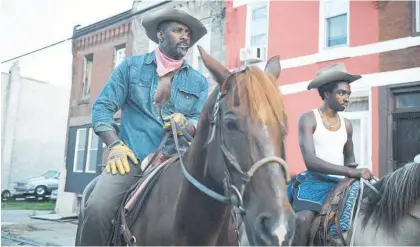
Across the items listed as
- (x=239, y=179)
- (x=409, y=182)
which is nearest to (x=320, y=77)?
(x=409, y=182)

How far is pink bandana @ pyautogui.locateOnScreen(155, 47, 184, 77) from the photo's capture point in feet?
9.59

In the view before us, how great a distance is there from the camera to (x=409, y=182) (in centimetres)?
345

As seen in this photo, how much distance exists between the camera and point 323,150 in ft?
12.8

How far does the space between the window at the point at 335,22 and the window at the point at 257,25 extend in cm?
181

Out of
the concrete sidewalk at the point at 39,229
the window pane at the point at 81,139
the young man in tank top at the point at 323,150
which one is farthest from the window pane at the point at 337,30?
the window pane at the point at 81,139

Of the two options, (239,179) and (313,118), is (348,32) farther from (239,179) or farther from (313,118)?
(239,179)

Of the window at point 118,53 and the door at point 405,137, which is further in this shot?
the window at point 118,53

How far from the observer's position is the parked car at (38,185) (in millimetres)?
20000

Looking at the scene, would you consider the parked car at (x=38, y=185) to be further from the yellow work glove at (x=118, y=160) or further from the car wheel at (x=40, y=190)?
the yellow work glove at (x=118, y=160)

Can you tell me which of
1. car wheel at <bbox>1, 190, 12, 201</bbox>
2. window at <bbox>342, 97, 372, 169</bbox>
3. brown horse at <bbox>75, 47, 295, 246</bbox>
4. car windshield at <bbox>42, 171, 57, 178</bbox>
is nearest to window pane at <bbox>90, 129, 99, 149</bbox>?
car wheel at <bbox>1, 190, 12, 201</bbox>

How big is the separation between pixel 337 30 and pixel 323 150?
23.2 feet

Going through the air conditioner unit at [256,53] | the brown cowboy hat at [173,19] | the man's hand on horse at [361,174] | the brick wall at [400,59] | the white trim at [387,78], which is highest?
the air conditioner unit at [256,53]

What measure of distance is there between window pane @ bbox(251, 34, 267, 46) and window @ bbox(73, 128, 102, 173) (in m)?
8.13

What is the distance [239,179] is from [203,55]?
2.26ft
